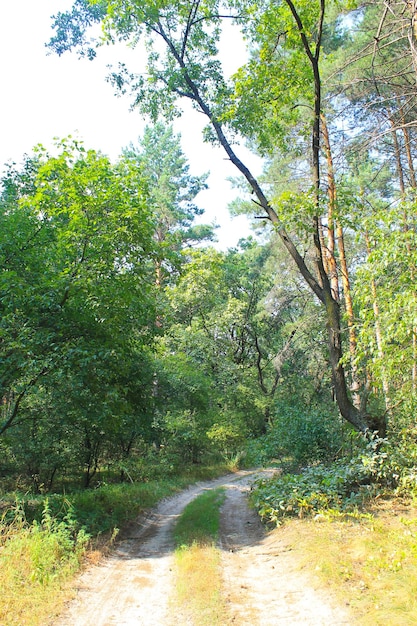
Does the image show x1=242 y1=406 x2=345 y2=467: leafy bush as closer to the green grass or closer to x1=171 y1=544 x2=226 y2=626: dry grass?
the green grass

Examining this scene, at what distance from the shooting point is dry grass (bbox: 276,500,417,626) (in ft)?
14.0

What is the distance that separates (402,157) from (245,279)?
16.3 meters

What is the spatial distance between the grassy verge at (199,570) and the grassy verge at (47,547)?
53.7 inches

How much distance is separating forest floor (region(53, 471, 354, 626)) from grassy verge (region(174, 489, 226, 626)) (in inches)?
4.5

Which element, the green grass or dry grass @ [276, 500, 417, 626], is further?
the green grass

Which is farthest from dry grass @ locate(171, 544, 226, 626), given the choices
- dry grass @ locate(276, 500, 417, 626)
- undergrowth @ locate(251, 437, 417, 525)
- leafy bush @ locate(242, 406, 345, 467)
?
leafy bush @ locate(242, 406, 345, 467)

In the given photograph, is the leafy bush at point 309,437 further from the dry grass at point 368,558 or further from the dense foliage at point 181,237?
the dry grass at point 368,558

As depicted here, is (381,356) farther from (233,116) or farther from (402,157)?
(402,157)

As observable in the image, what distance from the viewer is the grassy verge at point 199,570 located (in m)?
4.76

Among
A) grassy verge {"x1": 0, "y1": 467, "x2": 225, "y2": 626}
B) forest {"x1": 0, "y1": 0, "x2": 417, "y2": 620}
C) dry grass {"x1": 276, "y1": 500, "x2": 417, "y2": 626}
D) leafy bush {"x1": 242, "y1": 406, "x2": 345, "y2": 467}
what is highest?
Answer: forest {"x1": 0, "y1": 0, "x2": 417, "y2": 620}

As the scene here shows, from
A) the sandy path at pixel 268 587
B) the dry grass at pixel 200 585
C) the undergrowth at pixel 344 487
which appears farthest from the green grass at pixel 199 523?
the undergrowth at pixel 344 487

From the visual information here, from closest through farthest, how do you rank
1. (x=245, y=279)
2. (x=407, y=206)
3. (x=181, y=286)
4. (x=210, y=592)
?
(x=210, y=592)
(x=407, y=206)
(x=181, y=286)
(x=245, y=279)

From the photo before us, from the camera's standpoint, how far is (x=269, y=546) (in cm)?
759

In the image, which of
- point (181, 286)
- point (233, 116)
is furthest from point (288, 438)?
point (181, 286)
